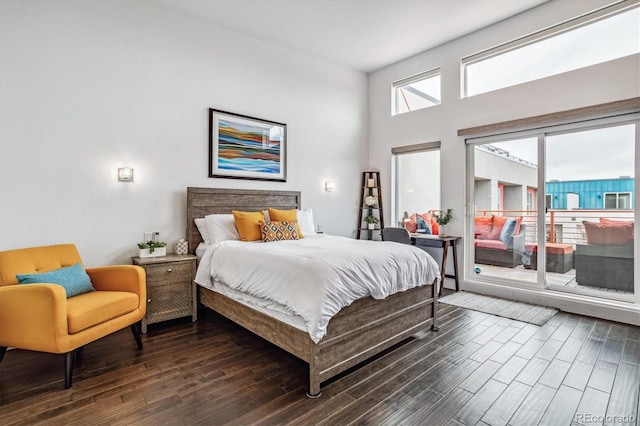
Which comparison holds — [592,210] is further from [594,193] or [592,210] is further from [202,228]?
[202,228]

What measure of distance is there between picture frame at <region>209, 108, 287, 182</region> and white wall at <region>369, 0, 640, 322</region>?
199 centimetres

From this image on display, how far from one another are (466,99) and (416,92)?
1.01m

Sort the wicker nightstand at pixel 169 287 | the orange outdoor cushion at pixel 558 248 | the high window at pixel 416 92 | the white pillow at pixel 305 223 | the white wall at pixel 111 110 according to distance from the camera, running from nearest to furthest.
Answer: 1. the white wall at pixel 111 110
2. the wicker nightstand at pixel 169 287
3. the orange outdoor cushion at pixel 558 248
4. the white pillow at pixel 305 223
5. the high window at pixel 416 92

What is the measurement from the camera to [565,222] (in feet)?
12.9

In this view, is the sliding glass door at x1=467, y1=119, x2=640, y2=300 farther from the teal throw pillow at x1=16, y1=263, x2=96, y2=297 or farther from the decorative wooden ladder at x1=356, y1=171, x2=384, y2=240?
the teal throw pillow at x1=16, y1=263, x2=96, y2=297

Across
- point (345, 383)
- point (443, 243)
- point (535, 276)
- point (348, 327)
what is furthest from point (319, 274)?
point (535, 276)

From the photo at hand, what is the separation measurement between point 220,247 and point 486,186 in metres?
3.73

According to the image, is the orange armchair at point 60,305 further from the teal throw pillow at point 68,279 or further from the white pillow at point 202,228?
the white pillow at point 202,228

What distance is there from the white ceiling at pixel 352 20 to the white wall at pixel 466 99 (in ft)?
0.65

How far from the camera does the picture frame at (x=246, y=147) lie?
410 centimetres

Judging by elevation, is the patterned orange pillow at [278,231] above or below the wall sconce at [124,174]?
below

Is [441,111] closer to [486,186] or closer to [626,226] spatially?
[486,186]

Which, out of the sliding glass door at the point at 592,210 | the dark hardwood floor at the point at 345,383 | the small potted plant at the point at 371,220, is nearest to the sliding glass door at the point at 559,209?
the sliding glass door at the point at 592,210

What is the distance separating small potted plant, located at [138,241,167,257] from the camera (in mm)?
3357
